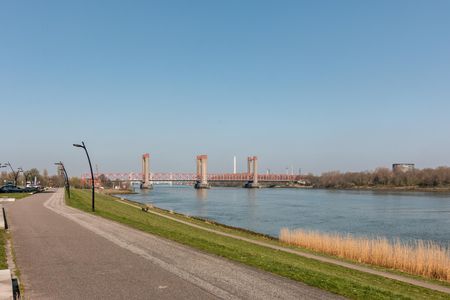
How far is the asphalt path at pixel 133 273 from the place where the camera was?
29.3ft

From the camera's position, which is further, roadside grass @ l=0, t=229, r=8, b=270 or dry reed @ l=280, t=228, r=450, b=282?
dry reed @ l=280, t=228, r=450, b=282

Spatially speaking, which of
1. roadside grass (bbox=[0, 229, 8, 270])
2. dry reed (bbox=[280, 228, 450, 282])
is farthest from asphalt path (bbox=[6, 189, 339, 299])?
dry reed (bbox=[280, 228, 450, 282])

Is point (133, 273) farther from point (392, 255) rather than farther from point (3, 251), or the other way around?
point (392, 255)

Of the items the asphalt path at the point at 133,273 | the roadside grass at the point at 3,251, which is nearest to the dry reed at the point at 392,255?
the asphalt path at the point at 133,273

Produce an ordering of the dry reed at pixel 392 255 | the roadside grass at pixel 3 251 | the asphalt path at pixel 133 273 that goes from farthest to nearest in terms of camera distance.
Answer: the dry reed at pixel 392 255 → the roadside grass at pixel 3 251 → the asphalt path at pixel 133 273

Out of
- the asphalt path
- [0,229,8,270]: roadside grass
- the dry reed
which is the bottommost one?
the dry reed

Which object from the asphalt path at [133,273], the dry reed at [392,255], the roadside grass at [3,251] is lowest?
the dry reed at [392,255]

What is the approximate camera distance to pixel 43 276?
10172 millimetres

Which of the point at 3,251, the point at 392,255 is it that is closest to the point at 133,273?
the point at 3,251

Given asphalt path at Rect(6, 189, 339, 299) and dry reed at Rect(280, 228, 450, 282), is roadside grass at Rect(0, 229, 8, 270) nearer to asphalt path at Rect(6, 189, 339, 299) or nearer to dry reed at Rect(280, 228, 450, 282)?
asphalt path at Rect(6, 189, 339, 299)

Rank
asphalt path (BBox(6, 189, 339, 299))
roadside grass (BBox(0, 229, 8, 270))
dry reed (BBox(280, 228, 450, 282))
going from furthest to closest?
1. dry reed (BBox(280, 228, 450, 282))
2. roadside grass (BBox(0, 229, 8, 270))
3. asphalt path (BBox(6, 189, 339, 299))

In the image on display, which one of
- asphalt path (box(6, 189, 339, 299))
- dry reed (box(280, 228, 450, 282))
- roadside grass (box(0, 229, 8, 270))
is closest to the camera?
asphalt path (box(6, 189, 339, 299))

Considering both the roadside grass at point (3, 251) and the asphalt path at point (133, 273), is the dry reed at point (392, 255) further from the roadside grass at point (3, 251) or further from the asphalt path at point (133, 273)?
the roadside grass at point (3, 251)

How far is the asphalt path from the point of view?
29.3 ft
